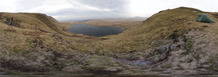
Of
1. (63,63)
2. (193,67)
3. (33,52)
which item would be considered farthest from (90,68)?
(193,67)

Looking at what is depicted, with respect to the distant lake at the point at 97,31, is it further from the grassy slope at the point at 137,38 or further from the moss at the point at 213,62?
the moss at the point at 213,62

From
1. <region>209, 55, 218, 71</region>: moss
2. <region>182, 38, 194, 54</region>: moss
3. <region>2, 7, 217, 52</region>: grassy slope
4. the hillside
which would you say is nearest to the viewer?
<region>209, 55, 218, 71</region>: moss

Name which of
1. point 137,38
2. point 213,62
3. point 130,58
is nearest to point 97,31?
point 137,38

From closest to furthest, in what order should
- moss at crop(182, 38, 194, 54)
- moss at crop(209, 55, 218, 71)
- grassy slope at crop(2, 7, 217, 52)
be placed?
1. moss at crop(209, 55, 218, 71)
2. moss at crop(182, 38, 194, 54)
3. grassy slope at crop(2, 7, 217, 52)

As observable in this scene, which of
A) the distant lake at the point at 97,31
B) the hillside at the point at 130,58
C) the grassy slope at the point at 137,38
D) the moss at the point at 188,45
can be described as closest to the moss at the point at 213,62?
the hillside at the point at 130,58

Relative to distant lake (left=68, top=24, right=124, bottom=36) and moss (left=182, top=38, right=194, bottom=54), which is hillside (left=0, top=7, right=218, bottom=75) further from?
distant lake (left=68, top=24, right=124, bottom=36)

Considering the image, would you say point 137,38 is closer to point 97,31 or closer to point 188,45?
point 188,45

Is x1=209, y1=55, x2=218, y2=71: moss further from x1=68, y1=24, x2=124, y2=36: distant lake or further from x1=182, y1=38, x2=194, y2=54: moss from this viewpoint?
x1=68, y1=24, x2=124, y2=36: distant lake

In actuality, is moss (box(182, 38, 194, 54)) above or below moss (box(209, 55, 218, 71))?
above

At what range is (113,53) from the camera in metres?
42.7

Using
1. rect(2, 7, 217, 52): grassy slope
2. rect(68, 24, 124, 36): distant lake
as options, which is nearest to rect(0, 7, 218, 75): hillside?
rect(2, 7, 217, 52): grassy slope

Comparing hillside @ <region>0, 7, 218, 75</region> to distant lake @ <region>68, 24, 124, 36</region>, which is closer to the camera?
hillside @ <region>0, 7, 218, 75</region>

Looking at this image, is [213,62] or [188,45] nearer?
[213,62]

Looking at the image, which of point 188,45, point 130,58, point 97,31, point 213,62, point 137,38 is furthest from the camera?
point 97,31
